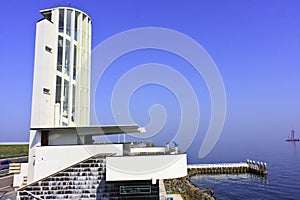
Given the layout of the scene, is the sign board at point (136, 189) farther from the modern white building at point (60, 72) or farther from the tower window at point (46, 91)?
the tower window at point (46, 91)

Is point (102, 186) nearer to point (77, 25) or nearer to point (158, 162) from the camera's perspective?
point (158, 162)

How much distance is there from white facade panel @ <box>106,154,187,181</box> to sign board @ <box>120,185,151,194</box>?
0.88 meters

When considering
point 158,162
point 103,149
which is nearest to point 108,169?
point 158,162

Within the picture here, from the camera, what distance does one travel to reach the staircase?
1259 cm

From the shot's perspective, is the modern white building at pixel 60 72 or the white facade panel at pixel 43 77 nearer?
the white facade panel at pixel 43 77

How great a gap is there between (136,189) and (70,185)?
11.0 ft

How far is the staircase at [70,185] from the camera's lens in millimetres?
12586

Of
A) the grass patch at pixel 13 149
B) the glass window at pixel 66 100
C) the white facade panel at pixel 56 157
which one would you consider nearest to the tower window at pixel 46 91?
the glass window at pixel 66 100

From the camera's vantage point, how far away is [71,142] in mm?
16719

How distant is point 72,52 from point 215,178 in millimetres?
31831

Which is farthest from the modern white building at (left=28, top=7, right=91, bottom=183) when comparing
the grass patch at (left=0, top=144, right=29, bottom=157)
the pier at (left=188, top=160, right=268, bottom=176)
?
the grass patch at (left=0, top=144, right=29, bottom=157)

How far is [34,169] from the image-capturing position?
1534 cm

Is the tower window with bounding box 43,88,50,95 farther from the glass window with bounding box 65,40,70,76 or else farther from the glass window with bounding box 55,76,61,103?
the glass window with bounding box 65,40,70,76

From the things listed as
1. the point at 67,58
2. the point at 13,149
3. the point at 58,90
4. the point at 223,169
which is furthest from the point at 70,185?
the point at 13,149
